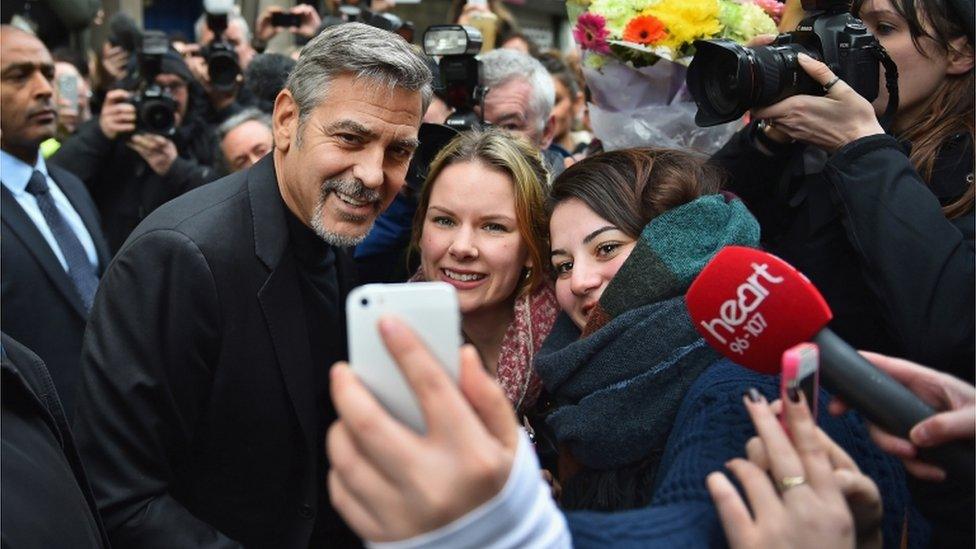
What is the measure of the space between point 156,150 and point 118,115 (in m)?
0.23

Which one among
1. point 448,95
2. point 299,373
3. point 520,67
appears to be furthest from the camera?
point 520,67

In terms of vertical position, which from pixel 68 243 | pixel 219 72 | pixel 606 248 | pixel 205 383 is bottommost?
pixel 219 72

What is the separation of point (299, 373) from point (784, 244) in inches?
45.5

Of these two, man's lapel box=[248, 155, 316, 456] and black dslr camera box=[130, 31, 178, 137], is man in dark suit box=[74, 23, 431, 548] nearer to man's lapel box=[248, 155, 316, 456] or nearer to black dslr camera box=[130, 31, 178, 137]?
man's lapel box=[248, 155, 316, 456]

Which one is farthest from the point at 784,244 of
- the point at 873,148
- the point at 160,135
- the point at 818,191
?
the point at 160,135

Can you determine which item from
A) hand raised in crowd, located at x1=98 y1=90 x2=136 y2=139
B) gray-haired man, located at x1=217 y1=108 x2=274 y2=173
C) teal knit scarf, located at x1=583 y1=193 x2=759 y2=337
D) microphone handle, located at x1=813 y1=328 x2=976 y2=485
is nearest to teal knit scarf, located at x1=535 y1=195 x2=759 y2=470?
teal knit scarf, located at x1=583 y1=193 x2=759 y2=337

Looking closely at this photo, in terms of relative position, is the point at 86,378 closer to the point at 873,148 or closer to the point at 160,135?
the point at 873,148

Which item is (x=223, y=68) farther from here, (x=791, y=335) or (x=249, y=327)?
(x=791, y=335)

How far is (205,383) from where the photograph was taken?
2.16m

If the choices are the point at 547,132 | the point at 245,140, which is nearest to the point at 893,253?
the point at 547,132

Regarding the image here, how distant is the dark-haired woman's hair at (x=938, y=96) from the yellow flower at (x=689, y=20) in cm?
57

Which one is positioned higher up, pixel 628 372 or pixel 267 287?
pixel 628 372

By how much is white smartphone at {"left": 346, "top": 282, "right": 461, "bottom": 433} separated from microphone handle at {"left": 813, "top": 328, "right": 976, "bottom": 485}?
1.73 ft

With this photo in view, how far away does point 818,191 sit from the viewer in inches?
87.0
